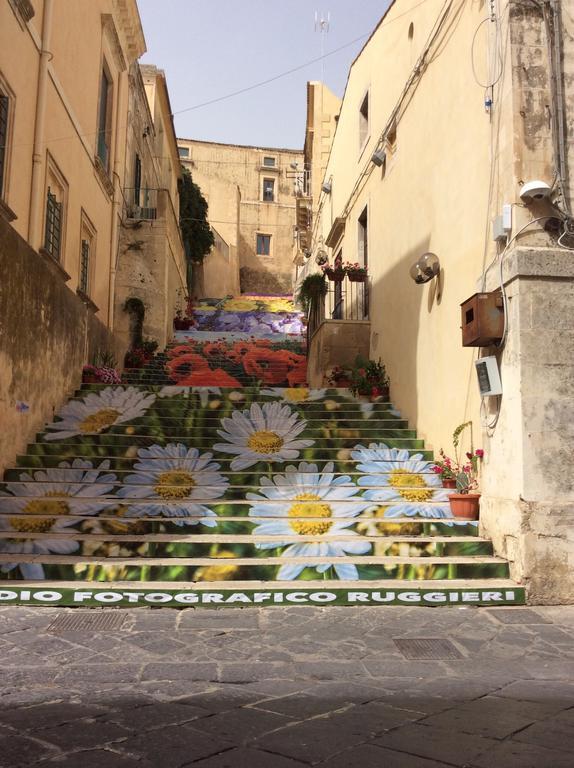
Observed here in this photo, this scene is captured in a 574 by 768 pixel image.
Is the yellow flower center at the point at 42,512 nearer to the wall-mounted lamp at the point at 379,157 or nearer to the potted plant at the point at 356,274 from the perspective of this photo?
the potted plant at the point at 356,274

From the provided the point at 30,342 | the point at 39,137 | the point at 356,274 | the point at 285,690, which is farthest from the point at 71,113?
the point at 285,690

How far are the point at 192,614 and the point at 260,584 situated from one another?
0.72 meters

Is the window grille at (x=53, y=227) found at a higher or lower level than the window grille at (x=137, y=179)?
lower

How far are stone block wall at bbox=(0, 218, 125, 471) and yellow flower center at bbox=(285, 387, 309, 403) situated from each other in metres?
3.44

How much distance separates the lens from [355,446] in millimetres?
8742

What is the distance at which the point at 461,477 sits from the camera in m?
7.11

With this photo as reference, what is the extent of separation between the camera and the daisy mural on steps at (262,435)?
27.4ft

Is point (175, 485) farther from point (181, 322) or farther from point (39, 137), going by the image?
point (181, 322)

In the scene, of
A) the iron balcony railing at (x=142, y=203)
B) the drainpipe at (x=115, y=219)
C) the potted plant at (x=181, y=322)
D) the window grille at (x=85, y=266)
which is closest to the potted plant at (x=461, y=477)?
the window grille at (x=85, y=266)

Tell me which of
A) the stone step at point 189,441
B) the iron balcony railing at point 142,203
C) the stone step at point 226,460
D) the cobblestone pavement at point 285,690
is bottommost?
the cobblestone pavement at point 285,690

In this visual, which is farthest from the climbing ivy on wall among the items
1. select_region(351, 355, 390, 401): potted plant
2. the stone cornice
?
select_region(351, 355, 390, 401): potted plant

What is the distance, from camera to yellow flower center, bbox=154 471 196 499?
282 inches

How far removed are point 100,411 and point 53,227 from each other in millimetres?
3469

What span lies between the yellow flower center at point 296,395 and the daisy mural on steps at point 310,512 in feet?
8.12
